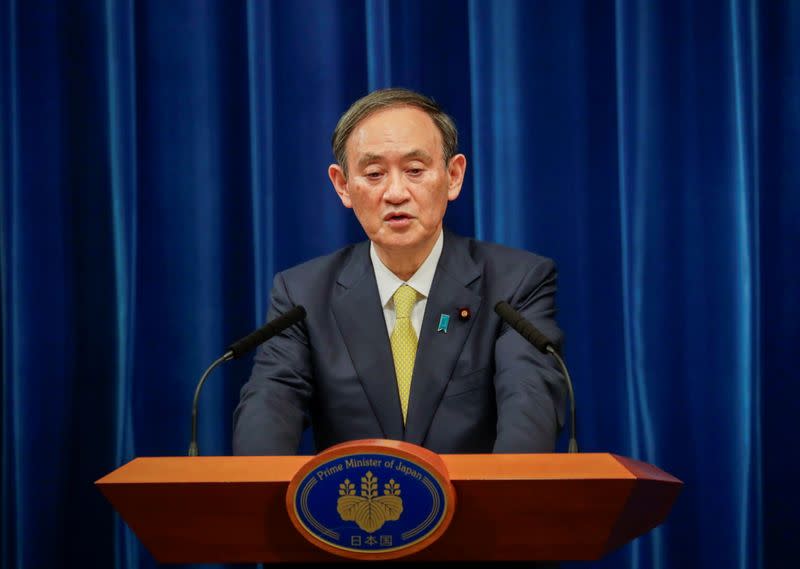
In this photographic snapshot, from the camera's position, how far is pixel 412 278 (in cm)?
176

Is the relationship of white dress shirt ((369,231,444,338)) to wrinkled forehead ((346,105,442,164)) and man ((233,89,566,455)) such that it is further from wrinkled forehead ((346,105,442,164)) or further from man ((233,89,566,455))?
wrinkled forehead ((346,105,442,164))

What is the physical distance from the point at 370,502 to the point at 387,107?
1.04 meters

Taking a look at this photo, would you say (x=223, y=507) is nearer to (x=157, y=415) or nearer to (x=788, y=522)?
(x=157, y=415)

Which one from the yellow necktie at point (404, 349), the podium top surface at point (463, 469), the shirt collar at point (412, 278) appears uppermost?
the shirt collar at point (412, 278)

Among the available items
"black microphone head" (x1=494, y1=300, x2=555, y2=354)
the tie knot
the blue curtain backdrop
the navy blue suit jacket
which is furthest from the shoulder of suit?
"black microphone head" (x1=494, y1=300, x2=555, y2=354)

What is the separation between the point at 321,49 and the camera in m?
2.28

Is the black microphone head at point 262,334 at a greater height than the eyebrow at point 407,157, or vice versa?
the eyebrow at point 407,157

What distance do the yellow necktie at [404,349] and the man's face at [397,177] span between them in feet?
0.45

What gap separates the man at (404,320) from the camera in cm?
163

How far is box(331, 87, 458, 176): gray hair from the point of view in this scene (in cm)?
171

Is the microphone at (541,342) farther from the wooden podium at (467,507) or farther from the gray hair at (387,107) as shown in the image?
the gray hair at (387,107)

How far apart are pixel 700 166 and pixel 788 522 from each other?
3.22 feet

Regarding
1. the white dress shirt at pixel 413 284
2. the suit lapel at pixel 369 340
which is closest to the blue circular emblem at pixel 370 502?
the suit lapel at pixel 369 340

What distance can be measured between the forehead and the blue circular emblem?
93cm
